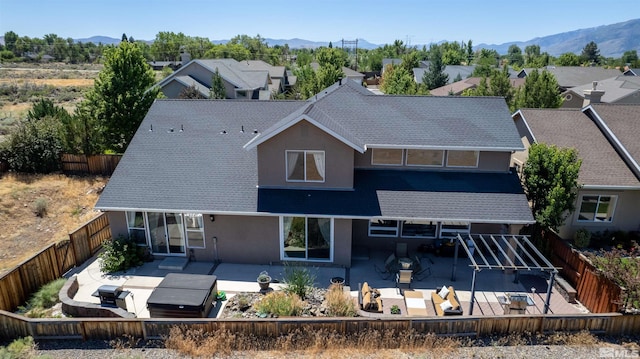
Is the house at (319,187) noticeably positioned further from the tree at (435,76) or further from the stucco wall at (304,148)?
the tree at (435,76)

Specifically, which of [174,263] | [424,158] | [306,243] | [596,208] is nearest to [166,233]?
[174,263]

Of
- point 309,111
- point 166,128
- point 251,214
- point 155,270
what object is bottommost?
point 155,270

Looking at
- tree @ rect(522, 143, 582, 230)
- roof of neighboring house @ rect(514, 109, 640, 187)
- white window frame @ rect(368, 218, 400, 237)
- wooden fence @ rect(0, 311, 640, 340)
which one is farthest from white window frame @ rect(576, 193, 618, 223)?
white window frame @ rect(368, 218, 400, 237)

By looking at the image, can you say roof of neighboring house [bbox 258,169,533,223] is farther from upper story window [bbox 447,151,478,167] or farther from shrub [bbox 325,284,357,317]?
shrub [bbox 325,284,357,317]

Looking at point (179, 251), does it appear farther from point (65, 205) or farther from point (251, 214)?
point (65, 205)

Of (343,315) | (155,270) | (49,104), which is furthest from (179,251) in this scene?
(49,104)
